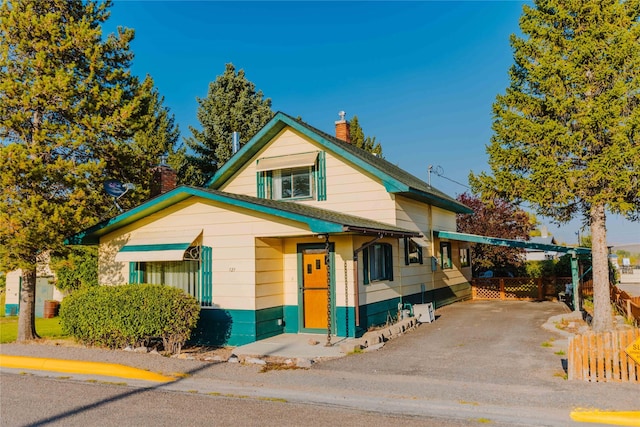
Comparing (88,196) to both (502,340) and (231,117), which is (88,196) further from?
(231,117)

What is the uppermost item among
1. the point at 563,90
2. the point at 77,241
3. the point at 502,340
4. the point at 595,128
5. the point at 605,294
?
the point at 563,90

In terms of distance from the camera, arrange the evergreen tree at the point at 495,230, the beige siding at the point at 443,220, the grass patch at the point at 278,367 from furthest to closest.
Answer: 1. the evergreen tree at the point at 495,230
2. the beige siding at the point at 443,220
3. the grass patch at the point at 278,367

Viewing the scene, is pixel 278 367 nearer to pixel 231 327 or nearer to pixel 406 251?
pixel 231 327

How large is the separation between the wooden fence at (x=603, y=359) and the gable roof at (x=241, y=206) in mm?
5151

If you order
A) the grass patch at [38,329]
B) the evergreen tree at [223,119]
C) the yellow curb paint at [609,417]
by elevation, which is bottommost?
the grass patch at [38,329]

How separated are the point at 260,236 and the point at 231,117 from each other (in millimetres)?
22508

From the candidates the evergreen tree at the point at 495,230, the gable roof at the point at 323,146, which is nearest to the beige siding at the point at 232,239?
the gable roof at the point at 323,146

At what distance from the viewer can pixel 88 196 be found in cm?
1320

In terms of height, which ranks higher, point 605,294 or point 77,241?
point 77,241

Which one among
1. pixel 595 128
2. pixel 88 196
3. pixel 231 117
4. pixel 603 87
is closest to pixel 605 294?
pixel 595 128

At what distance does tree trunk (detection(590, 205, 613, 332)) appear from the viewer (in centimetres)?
1219

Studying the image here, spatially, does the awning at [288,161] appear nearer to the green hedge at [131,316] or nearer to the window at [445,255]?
the green hedge at [131,316]

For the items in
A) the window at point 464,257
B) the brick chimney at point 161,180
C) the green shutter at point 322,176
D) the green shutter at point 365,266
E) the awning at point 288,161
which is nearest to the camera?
the green shutter at point 365,266

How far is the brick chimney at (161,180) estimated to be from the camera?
1547 centimetres
